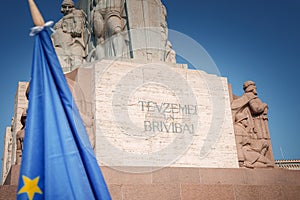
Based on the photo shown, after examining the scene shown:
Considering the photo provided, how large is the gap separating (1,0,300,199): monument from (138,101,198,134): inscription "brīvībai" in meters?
0.02

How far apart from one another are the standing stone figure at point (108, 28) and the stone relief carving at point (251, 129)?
2867 mm

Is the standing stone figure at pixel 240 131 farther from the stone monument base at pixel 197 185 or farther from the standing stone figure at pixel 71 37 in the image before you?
the standing stone figure at pixel 71 37

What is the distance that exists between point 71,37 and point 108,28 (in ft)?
5.84

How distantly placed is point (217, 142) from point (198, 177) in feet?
4.15

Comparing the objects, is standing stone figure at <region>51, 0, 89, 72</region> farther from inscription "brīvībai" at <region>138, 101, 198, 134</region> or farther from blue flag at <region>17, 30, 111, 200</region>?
blue flag at <region>17, 30, 111, 200</region>

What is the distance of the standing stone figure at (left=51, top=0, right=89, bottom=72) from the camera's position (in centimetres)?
924

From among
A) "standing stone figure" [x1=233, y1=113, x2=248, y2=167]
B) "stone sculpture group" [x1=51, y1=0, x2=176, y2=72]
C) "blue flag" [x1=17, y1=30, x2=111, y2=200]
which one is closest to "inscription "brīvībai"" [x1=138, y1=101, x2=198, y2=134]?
→ "standing stone figure" [x1=233, y1=113, x2=248, y2=167]

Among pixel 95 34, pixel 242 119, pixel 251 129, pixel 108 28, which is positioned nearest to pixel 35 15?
pixel 108 28

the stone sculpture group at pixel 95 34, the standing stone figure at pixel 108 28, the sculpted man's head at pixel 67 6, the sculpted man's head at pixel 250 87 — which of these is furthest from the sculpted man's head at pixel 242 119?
the sculpted man's head at pixel 67 6

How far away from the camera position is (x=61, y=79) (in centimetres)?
296

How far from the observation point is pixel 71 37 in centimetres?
966

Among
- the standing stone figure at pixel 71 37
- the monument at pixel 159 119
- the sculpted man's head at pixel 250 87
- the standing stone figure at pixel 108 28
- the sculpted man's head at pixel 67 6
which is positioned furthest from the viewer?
the sculpted man's head at pixel 67 6

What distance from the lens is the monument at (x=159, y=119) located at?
19.8 ft

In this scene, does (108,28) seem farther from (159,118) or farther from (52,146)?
(52,146)
